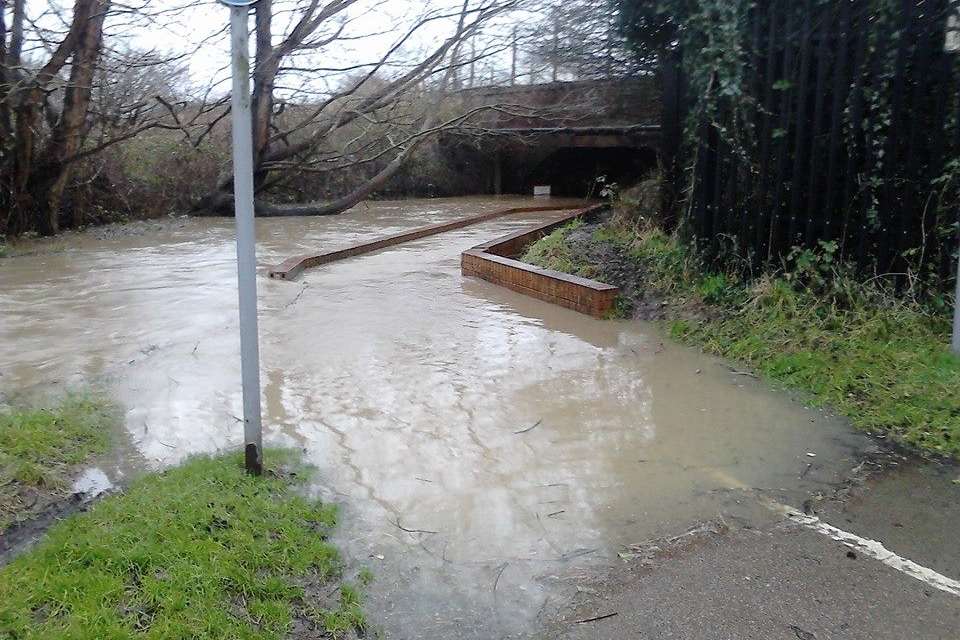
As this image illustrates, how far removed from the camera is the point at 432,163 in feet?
93.7

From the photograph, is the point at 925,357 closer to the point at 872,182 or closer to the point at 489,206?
the point at 872,182

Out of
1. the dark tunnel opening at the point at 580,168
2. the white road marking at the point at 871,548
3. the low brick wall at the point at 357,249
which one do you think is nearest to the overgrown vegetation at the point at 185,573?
the white road marking at the point at 871,548

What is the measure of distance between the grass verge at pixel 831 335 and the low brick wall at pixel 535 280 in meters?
0.39

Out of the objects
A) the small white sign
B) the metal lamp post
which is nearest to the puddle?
the metal lamp post

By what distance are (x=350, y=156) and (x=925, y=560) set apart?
66.0ft

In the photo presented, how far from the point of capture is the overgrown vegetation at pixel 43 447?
3.99 m

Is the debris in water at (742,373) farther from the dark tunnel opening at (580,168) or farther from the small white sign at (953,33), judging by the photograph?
the dark tunnel opening at (580,168)

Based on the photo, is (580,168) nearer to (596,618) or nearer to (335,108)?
(335,108)

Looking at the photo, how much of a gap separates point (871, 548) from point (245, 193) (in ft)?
10.8

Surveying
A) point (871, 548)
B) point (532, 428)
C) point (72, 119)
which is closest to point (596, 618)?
point (871, 548)

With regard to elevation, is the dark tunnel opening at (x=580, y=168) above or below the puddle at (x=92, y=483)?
above

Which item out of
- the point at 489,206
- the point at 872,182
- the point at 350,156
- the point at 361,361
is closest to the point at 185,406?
the point at 361,361

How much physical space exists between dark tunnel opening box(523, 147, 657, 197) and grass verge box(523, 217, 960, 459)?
18.0 metres

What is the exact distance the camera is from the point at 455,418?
5625mm
